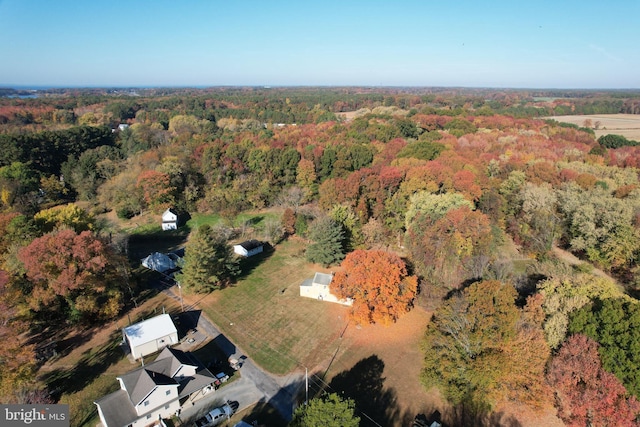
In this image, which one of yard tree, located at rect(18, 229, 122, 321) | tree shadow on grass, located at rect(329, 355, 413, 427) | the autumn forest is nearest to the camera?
the autumn forest

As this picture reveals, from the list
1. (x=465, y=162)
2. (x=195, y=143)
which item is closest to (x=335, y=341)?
(x=465, y=162)

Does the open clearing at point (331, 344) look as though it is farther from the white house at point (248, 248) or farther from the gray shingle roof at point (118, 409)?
the gray shingle roof at point (118, 409)

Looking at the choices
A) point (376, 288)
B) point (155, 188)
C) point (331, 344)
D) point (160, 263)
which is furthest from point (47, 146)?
point (376, 288)

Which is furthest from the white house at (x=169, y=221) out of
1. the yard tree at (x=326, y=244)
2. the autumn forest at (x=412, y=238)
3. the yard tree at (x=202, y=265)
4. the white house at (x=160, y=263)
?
the yard tree at (x=326, y=244)

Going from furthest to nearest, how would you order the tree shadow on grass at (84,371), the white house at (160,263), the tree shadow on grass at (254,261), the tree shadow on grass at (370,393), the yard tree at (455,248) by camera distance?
the white house at (160,263) < the tree shadow on grass at (254,261) < the yard tree at (455,248) < the tree shadow on grass at (84,371) < the tree shadow on grass at (370,393)

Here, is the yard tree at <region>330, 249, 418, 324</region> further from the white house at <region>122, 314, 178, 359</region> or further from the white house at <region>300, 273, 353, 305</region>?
the white house at <region>122, 314, 178, 359</region>

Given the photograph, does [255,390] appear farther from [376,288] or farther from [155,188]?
[155,188]

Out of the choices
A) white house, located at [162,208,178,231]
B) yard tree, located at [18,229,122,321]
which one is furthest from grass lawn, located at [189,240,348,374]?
white house, located at [162,208,178,231]
